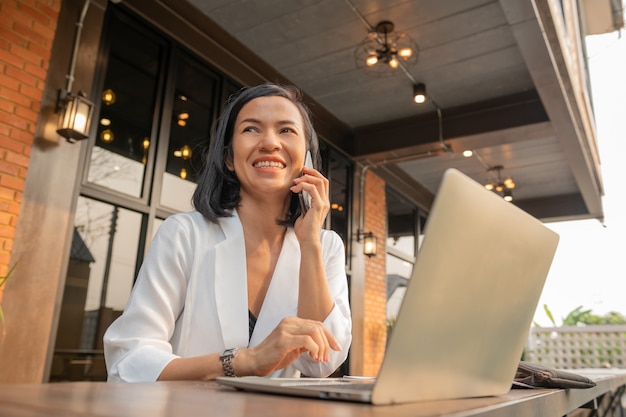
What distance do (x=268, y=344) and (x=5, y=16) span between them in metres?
2.92

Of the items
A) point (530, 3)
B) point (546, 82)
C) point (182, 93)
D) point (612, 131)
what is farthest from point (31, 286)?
point (612, 131)

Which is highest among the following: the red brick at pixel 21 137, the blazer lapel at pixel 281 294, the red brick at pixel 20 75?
the red brick at pixel 20 75

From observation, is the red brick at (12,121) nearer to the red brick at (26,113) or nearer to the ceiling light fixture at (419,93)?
the red brick at (26,113)

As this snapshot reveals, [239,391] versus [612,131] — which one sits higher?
[612,131]

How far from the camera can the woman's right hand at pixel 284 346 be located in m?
0.82

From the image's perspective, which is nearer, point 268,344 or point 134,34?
point 268,344

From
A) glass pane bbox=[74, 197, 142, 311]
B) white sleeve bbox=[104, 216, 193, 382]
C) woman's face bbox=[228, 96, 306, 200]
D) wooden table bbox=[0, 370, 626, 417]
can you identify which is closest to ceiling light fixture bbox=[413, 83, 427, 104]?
glass pane bbox=[74, 197, 142, 311]

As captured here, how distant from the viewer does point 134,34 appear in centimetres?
375

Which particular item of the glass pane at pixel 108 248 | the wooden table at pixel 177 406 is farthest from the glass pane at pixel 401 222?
the wooden table at pixel 177 406

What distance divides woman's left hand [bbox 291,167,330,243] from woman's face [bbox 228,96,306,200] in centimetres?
6

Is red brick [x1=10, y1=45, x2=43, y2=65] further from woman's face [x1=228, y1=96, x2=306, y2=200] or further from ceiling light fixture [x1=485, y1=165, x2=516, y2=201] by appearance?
ceiling light fixture [x1=485, y1=165, x2=516, y2=201]

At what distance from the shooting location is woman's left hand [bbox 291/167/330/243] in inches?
50.2

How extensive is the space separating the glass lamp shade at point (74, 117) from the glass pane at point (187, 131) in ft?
2.97

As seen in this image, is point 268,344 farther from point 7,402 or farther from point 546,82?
point 546,82
